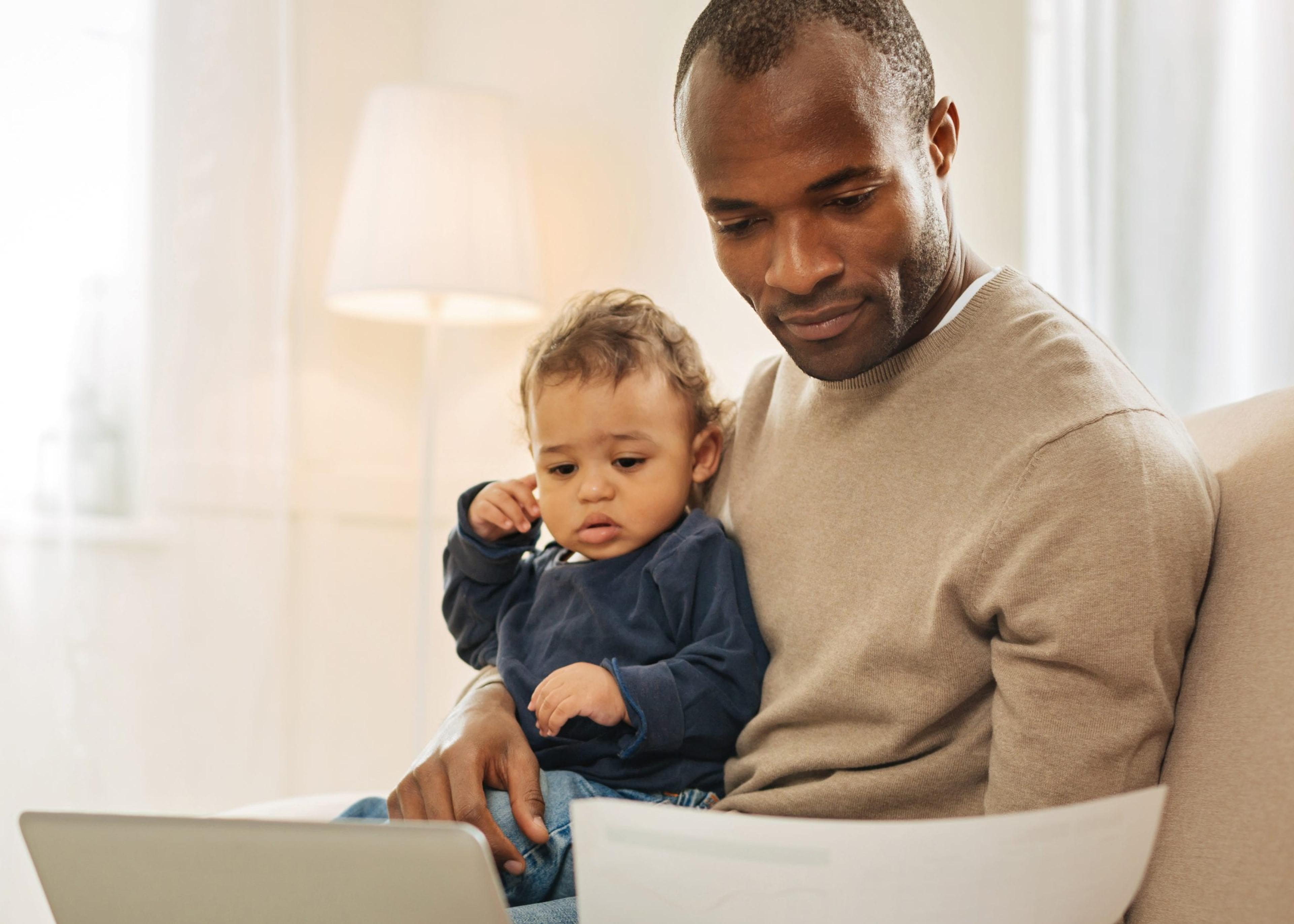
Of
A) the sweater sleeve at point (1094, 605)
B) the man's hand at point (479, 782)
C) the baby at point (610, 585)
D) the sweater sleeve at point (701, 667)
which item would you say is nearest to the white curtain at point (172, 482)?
the baby at point (610, 585)

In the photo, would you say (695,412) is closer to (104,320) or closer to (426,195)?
(426,195)

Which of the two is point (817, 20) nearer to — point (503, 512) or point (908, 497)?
point (908, 497)

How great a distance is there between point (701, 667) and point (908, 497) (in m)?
0.26

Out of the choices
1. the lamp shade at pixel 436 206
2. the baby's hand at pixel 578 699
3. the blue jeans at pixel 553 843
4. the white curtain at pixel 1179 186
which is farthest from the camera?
the lamp shade at pixel 436 206

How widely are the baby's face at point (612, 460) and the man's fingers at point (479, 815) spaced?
292 mm

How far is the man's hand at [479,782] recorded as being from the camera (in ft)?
3.37

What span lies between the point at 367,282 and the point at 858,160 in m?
1.59

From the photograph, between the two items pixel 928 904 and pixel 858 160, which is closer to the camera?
pixel 928 904

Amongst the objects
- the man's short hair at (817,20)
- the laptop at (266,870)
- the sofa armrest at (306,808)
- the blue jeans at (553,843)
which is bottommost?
the sofa armrest at (306,808)

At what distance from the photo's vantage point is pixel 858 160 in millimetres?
951

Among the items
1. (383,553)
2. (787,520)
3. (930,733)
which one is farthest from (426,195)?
(930,733)

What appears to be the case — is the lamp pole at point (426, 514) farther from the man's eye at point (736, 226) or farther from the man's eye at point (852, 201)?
the man's eye at point (852, 201)

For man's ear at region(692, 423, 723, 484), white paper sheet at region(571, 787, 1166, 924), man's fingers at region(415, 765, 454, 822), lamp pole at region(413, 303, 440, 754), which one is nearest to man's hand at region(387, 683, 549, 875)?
man's fingers at region(415, 765, 454, 822)

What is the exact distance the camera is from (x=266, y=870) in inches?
25.5
